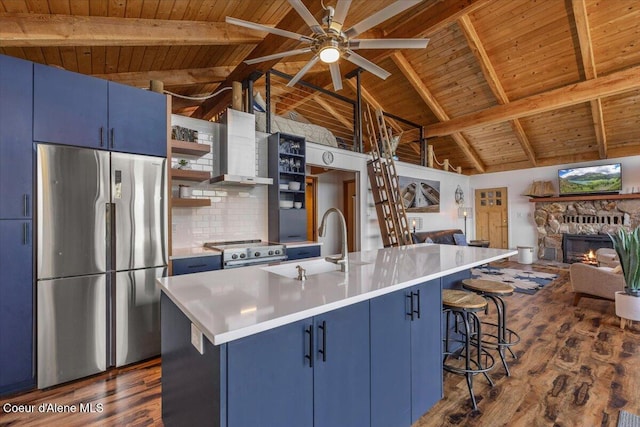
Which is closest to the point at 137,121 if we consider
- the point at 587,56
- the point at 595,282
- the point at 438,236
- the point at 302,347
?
the point at 302,347

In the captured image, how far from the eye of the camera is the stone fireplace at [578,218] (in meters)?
6.69

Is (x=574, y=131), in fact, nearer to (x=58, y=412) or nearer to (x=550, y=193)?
(x=550, y=193)

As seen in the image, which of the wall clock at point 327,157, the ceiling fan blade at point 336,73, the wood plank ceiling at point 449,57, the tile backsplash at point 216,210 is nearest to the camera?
the wood plank ceiling at point 449,57

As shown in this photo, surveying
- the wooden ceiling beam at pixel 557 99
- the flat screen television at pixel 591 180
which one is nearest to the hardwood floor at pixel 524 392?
the wooden ceiling beam at pixel 557 99

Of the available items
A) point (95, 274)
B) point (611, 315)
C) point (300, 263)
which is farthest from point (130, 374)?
point (611, 315)

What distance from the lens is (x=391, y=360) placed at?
166cm

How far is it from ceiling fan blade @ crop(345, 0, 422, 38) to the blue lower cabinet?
188 centimetres

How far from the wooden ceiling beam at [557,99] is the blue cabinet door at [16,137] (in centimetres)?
714

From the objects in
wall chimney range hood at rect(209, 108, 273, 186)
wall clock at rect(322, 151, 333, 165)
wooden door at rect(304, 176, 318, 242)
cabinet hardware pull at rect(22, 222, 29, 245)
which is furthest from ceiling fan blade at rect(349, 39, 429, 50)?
wooden door at rect(304, 176, 318, 242)

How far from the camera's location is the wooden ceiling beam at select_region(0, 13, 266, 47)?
2.46m

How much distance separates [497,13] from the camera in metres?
4.75

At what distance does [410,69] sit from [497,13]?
1673mm

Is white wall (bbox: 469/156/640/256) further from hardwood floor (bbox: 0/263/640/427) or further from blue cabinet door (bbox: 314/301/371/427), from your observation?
blue cabinet door (bbox: 314/301/371/427)

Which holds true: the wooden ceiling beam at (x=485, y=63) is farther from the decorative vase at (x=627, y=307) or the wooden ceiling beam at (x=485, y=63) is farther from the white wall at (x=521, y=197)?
the decorative vase at (x=627, y=307)
